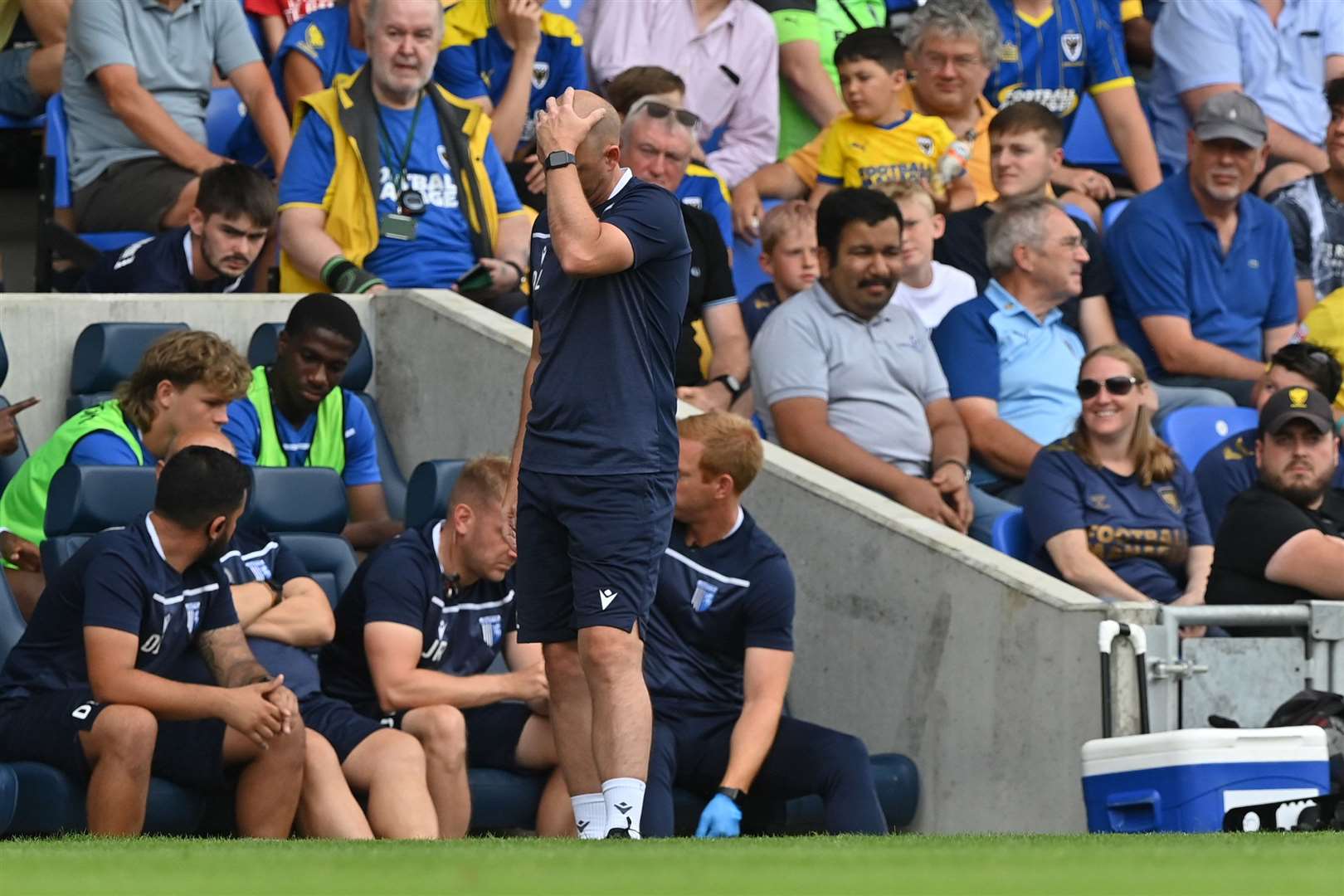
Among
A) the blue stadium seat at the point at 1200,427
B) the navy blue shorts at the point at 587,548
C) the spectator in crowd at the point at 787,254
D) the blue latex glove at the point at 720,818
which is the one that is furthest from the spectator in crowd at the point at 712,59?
the navy blue shorts at the point at 587,548

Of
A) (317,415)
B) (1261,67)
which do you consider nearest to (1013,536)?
(317,415)

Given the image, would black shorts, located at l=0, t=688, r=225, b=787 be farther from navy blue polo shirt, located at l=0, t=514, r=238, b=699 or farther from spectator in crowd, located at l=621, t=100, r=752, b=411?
spectator in crowd, located at l=621, t=100, r=752, b=411

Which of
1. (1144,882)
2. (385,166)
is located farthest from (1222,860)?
(385,166)

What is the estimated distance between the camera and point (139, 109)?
919 cm

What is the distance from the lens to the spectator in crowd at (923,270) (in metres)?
9.32

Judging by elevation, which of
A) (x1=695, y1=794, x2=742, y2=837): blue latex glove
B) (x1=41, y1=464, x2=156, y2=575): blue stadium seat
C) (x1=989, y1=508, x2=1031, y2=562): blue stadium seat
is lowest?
(x1=695, y1=794, x2=742, y2=837): blue latex glove

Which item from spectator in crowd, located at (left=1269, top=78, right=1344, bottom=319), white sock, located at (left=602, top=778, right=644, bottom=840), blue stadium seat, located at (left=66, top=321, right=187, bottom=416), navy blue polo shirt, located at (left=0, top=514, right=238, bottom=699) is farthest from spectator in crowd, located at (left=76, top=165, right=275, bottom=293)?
spectator in crowd, located at (left=1269, top=78, right=1344, bottom=319)

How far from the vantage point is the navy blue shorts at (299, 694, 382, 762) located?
21.6ft

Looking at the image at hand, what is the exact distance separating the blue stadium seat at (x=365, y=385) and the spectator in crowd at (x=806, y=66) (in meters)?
3.15

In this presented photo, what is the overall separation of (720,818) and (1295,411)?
2383 millimetres

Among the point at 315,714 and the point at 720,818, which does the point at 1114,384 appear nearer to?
the point at 720,818

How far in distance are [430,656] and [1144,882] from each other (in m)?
3.56

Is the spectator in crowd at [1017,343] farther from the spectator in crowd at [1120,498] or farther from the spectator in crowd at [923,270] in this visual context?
the spectator in crowd at [1120,498]

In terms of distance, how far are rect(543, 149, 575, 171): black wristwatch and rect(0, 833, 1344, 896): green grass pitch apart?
154 centimetres
